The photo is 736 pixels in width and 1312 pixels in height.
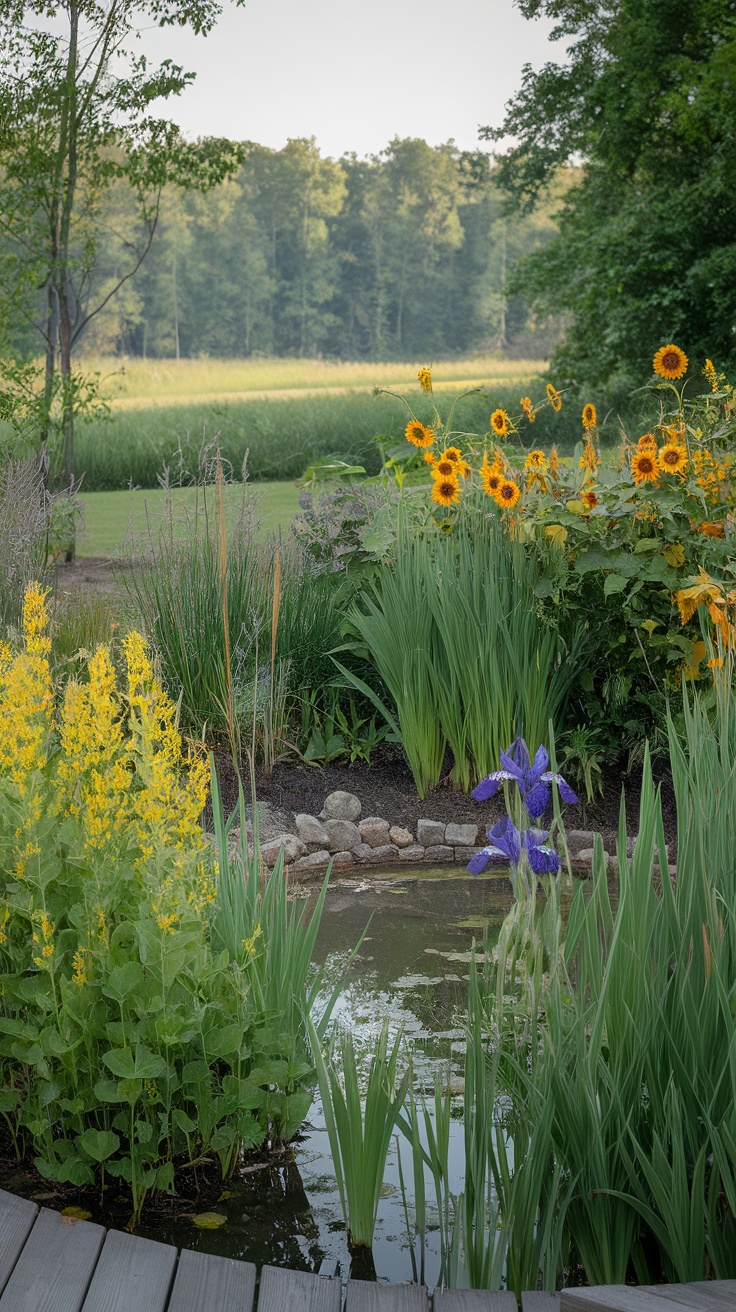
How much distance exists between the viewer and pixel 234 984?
6.19ft

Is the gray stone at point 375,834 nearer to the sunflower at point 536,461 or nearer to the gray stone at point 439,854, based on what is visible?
the gray stone at point 439,854

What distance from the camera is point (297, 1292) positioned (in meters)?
1.52

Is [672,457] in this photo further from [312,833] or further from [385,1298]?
[385,1298]

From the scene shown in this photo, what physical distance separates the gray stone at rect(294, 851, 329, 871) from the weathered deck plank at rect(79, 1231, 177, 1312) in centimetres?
189

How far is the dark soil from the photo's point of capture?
3688mm

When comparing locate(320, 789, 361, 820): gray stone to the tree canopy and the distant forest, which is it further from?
the distant forest

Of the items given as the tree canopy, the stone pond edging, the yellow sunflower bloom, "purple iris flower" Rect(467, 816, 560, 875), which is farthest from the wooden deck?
the tree canopy

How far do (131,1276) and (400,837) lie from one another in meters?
2.14

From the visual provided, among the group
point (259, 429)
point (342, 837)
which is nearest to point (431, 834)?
point (342, 837)

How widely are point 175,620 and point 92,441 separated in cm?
1179

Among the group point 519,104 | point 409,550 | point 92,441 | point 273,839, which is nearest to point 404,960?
point 273,839

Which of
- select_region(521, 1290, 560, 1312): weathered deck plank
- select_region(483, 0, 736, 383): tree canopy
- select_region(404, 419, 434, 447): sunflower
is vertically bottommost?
select_region(521, 1290, 560, 1312): weathered deck plank

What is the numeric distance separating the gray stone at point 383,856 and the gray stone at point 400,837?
24 millimetres

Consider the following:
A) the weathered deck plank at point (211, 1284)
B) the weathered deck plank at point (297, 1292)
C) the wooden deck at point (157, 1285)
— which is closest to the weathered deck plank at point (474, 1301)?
the wooden deck at point (157, 1285)
